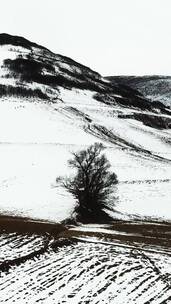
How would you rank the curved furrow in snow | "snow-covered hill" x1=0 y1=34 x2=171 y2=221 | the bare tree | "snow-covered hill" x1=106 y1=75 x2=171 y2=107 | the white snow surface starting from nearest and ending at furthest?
the curved furrow in snow → the bare tree → the white snow surface → "snow-covered hill" x1=0 y1=34 x2=171 y2=221 → "snow-covered hill" x1=106 y1=75 x2=171 y2=107

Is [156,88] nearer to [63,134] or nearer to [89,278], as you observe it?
[63,134]

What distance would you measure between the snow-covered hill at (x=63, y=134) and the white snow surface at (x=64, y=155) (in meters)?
0.09

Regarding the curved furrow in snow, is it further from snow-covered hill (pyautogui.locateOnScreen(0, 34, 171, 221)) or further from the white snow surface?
snow-covered hill (pyautogui.locateOnScreen(0, 34, 171, 221))

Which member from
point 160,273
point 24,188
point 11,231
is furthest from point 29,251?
point 24,188

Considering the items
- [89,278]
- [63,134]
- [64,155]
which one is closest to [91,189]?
[89,278]

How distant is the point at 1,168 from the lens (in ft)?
174

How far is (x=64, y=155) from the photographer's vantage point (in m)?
59.3

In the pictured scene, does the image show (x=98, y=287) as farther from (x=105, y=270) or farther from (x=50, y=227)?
(x=50, y=227)

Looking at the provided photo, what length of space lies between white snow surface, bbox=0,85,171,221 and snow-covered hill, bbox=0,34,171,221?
0.09 meters

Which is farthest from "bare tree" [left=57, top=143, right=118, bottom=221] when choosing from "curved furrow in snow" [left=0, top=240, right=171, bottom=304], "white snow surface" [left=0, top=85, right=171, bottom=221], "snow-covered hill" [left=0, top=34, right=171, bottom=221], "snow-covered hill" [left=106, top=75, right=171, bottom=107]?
"snow-covered hill" [left=106, top=75, right=171, bottom=107]

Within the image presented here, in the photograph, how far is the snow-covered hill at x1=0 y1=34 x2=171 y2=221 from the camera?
1686 inches

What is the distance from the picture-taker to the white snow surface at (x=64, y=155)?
41219mm

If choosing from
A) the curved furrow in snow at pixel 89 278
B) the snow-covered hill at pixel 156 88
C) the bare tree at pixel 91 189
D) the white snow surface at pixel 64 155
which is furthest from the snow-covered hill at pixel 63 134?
the snow-covered hill at pixel 156 88

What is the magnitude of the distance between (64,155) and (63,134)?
14.0 metres
